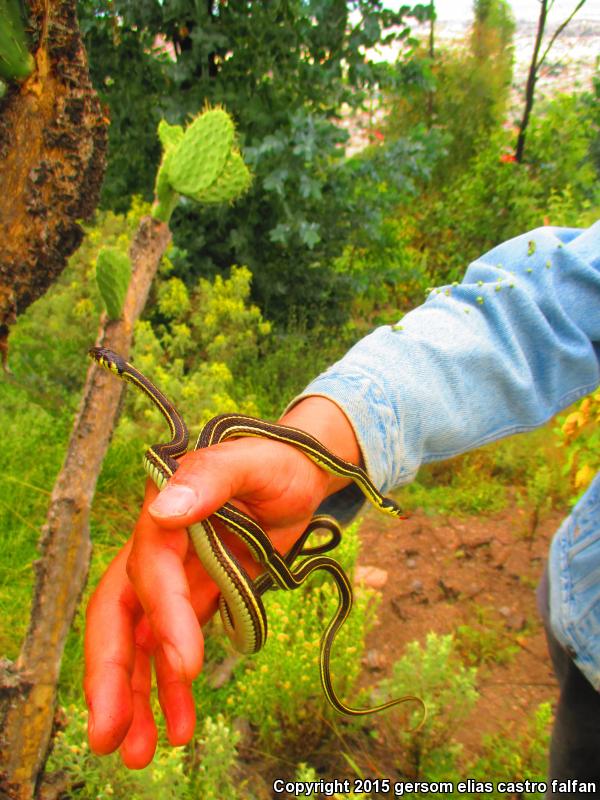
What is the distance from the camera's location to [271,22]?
472 cm

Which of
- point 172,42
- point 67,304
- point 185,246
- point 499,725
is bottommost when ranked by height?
point 499,725

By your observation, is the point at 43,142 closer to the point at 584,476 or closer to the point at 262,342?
the point at 584,476

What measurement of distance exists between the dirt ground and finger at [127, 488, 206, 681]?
90.8 inches

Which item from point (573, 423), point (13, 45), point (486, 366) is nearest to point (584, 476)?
point (573, 423)

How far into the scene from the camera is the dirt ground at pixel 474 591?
3.11m

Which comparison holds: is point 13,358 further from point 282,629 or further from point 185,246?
point 282,629

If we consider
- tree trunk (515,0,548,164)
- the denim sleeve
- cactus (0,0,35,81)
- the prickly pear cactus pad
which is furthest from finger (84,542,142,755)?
tree trunk (515,0,548,164)

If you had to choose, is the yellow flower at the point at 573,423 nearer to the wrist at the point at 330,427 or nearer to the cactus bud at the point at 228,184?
the wrist at the point at 330,427

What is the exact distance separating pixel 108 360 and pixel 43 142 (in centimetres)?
63

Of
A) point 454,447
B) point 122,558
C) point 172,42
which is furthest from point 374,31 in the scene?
point 122,558

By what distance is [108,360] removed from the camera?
181 cm

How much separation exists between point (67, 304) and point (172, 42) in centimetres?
245

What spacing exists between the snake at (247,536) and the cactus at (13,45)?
2.54 ft

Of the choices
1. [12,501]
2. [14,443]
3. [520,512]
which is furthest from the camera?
[520,512]
